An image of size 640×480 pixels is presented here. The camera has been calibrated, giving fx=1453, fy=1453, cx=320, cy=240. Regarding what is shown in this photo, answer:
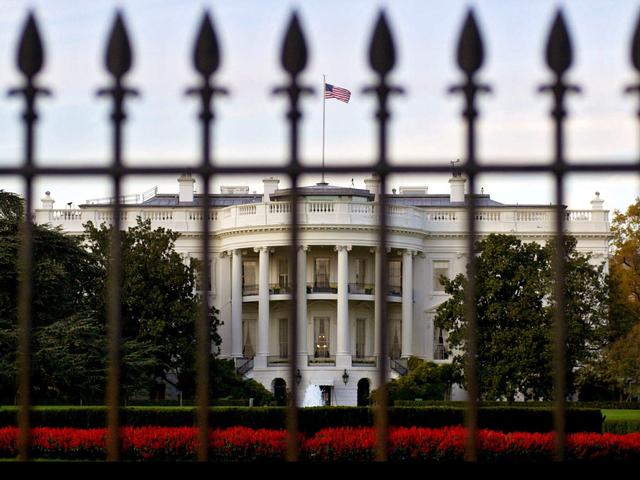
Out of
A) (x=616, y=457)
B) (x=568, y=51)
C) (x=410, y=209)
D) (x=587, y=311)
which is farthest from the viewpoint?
(x=410, y=209)

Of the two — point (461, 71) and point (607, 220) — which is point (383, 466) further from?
point (607, 220)

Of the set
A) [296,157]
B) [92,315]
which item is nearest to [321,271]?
[92,315]

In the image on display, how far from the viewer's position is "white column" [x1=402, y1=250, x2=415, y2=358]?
60312mm

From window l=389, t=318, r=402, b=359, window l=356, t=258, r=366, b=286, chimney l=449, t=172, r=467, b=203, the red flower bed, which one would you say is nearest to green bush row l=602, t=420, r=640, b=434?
the red flower bed

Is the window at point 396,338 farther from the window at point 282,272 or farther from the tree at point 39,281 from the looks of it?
the tree at point 39,281

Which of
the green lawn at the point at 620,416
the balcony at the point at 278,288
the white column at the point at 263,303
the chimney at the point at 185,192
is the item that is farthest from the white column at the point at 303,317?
the green lawn at the point at 620,416

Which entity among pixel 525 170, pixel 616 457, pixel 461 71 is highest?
pixel 461 71

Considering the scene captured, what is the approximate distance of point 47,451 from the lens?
2170cm

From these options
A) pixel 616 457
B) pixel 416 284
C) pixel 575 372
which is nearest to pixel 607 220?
pixel 416 284

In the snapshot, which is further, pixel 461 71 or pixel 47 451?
pixel 47 451

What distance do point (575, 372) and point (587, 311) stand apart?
3025mm

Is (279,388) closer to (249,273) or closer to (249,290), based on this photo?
(249,290)

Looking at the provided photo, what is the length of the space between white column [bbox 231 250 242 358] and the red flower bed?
37407 millimetres

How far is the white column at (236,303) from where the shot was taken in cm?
5972
